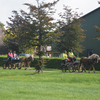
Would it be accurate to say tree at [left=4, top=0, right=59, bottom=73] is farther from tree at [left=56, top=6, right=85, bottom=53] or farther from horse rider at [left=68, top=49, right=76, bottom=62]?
tree at [left=56, top=6, right=85, bottom=53]

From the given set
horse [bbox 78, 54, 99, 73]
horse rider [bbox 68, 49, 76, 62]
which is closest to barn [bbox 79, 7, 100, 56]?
horse rider [bbox 68, 49, 76, 62]

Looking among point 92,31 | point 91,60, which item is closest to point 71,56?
point 91,60

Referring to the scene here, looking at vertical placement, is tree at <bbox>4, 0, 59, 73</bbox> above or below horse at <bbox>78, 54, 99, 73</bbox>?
above

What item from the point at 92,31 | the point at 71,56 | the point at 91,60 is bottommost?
the point at 91,60

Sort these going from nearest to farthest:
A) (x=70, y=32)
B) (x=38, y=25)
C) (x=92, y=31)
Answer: (x=38, y=25), (x=70, y=32), (x=92, y=31)

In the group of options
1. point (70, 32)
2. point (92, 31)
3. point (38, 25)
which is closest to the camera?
point (38, 25)

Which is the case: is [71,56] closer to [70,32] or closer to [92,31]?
[70,32]

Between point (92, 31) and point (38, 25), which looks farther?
point (92, 31)

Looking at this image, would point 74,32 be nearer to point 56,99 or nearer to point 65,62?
point 65,62

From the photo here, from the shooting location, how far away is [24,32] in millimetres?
18938

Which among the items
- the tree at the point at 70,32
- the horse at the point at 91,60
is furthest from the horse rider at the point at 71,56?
the tree at the point at 70,32

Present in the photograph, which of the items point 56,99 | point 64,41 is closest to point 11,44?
point 64,41

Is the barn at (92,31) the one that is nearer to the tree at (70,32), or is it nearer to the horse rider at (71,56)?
the tree at (70,32)

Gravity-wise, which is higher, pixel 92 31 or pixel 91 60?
pixel 92 31
